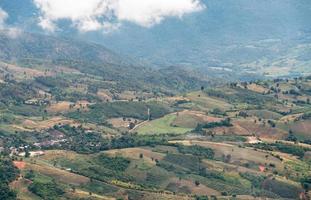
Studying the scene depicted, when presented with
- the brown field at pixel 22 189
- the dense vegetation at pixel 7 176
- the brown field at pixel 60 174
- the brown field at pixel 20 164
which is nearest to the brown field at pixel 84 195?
the brown field at pixel 60 174

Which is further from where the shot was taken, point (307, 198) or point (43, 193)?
point (307, 198)

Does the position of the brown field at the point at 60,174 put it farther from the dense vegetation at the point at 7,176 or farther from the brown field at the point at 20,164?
the dense vegetation at the point at 7,176

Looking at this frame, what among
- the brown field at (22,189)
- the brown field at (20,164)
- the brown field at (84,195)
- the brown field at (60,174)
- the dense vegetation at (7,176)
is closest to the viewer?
the dense vegetation at (7,176)

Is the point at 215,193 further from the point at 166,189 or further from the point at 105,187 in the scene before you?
the point at 105,187

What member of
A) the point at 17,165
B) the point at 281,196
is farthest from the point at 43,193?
the point at 281,196

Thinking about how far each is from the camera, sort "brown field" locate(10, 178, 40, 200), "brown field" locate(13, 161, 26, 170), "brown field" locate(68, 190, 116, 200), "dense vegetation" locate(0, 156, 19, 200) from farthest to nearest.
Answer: "brown field" locate(13, 161, 26, 170)
"brown field" locate(68, 190, 116, 200)
"brown field" locate(10, 178, 40, 200)
"dense vegetation" locate(0, 156, 19, 200)

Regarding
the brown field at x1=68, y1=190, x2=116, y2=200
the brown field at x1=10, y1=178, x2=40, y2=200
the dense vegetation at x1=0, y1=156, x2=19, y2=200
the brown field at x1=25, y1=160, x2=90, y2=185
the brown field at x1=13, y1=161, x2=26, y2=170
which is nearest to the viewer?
the dense vegetation at x1=0, y1=156, x2=19, y2=200

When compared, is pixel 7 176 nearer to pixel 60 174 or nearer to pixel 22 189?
pixel 22 189

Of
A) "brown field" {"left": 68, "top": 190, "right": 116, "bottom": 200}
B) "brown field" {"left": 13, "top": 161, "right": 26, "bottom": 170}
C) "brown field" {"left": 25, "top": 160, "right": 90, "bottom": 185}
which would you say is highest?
"brown field" {"left": 13, "top": 161, "right": 26, "bottom": 170}

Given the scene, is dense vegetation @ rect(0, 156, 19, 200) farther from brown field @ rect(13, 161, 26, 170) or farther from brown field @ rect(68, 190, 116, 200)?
brown field @ rect(68, 190, 116, 200)

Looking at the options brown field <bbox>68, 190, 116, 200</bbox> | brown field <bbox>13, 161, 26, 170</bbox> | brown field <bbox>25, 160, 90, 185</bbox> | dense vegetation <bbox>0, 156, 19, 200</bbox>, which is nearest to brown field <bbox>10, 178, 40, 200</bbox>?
dense vegetation <bbox>0, 156, 19, 200</bbox>
